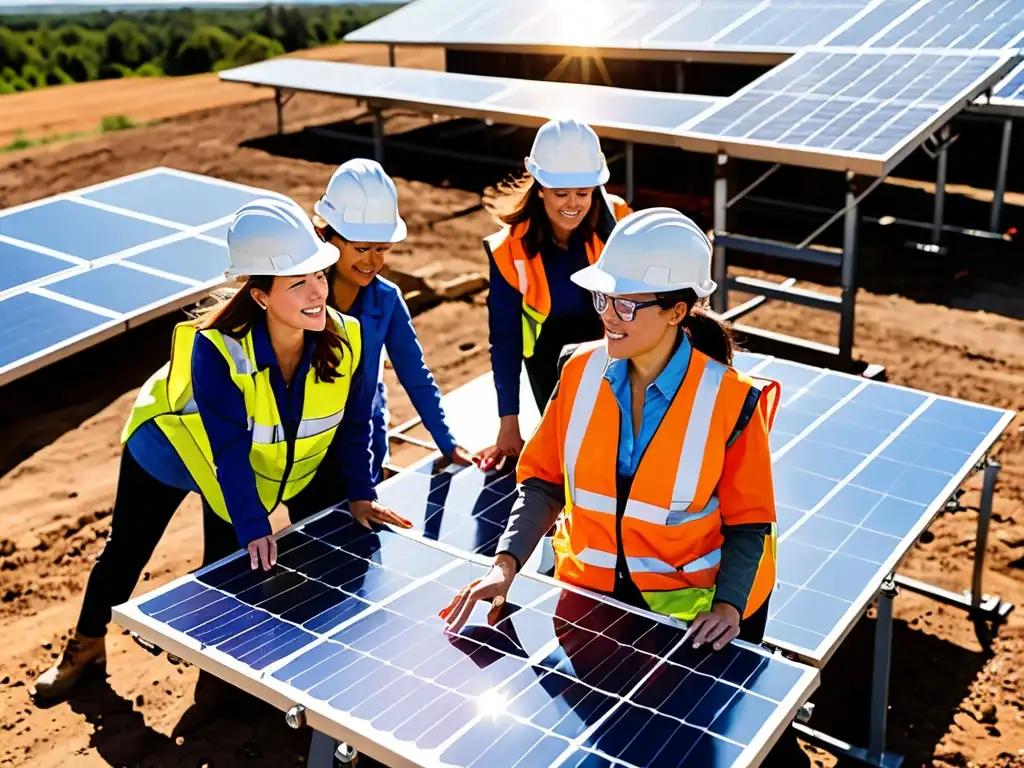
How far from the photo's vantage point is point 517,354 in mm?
5879

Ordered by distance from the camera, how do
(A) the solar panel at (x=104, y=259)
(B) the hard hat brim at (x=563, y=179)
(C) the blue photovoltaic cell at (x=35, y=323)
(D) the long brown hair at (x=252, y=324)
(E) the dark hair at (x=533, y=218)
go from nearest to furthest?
(D) the long brown hair at (x=252, y=324) < (B) the hard hat brim at (x=563, y=179) < (E) the dark hair at (x=533, y=218) < (C) the blue photovoltaic cell at (x=35, y=323) < (A) the solar panel at (x=104, y=259)

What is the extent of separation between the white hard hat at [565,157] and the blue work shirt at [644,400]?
5.87 feet

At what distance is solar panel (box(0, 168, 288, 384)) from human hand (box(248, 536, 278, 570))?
151 inches

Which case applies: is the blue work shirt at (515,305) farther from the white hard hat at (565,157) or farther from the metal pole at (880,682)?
the metal pole at (880,682)

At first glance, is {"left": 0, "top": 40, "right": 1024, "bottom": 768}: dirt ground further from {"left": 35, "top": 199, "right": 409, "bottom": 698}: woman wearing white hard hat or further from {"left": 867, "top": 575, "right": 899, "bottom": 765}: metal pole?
{"left": 35, "top": 199, "right": 409, "bottom": 698}: woman wearing white hard hat

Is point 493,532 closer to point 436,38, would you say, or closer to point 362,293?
point 362,293

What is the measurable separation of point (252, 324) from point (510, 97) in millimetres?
10236

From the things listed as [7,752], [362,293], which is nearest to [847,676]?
[362,293]

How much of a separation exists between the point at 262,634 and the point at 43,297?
5638 millimetres

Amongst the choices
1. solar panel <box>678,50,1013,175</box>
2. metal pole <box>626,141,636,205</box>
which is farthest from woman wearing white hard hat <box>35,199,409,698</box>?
metal pole <box>626,141,636,205</box>

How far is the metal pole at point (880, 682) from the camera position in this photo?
5.29 metres

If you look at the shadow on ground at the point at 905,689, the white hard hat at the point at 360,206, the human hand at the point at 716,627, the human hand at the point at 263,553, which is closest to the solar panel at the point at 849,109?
the shadow on ground at the point at 905,689

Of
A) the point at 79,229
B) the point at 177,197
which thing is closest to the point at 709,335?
the point at 79,229

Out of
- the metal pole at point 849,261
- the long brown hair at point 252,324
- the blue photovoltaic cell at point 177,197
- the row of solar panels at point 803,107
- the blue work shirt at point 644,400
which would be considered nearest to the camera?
the blue work shirt at point 644,400
